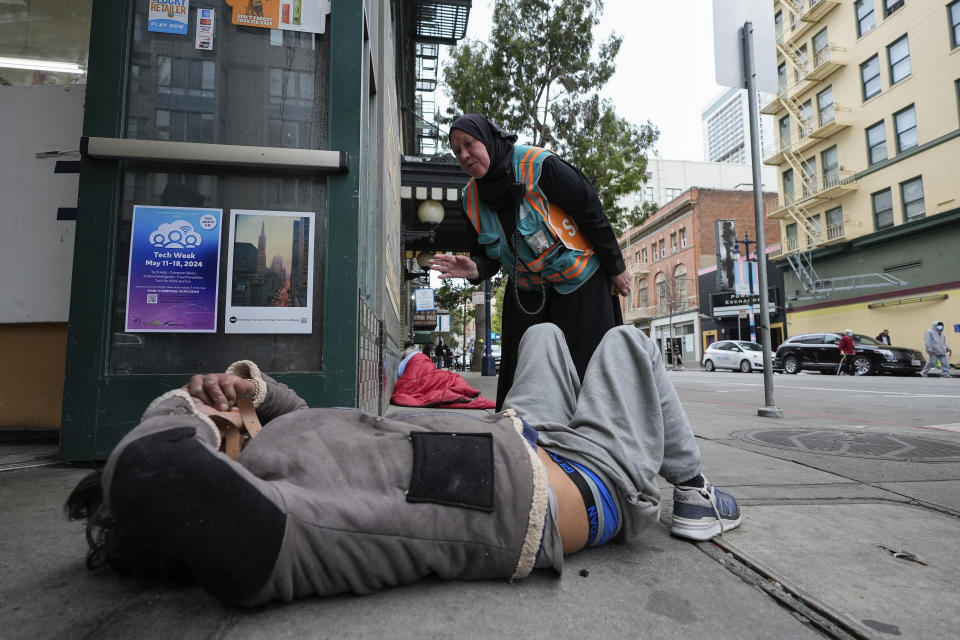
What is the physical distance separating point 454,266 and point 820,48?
101 ft

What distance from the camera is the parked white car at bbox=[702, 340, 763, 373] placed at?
23781 millimetres

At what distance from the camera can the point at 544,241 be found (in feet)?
8.36

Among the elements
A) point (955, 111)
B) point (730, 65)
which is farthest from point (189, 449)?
point (955, 111)

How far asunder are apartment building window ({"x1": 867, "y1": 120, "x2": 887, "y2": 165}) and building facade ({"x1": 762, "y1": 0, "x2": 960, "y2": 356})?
0.17 feet

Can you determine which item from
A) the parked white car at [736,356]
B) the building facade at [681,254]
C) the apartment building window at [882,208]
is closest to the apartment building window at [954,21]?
the apartment building window at [882,208]

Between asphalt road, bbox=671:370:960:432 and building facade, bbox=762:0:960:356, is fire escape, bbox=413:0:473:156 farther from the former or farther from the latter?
building facade, bbox=762:0:960:356

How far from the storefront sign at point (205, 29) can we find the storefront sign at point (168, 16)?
8 centimetres

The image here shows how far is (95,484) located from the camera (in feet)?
4.02

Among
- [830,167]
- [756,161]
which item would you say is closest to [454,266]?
[756,161]

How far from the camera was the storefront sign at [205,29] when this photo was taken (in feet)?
10.7

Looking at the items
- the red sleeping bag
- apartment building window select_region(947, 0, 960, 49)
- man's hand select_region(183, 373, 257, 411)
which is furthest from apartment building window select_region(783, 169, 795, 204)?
man's hand select_region(183, 373, 257, 411)

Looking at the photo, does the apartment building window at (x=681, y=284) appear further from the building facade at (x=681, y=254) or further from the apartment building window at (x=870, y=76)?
the apartment building window at (x=870, y=76)

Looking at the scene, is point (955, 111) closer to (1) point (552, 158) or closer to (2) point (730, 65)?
(2) point (730, 65)

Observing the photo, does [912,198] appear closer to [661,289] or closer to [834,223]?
[834,223]
